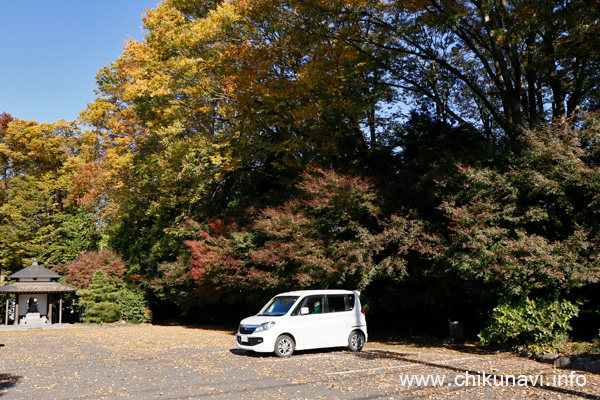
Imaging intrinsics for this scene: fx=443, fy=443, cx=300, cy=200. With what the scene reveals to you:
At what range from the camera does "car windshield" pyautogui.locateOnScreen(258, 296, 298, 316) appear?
1211 centimetres

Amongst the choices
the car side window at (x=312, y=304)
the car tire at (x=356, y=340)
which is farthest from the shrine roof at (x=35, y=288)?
the car tire at (x=356, y=340)

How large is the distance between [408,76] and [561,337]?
42.3 ft

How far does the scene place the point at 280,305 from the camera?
40.9 feet

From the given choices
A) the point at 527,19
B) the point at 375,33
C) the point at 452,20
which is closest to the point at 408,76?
the point at 375,33

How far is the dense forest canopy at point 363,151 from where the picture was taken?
12.2m

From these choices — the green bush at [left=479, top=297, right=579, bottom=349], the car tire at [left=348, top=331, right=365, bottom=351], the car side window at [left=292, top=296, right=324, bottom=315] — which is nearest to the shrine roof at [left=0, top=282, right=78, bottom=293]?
the car side window at [left=292, top=296, right=324, bottom=315]

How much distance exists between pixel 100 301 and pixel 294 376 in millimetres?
25684

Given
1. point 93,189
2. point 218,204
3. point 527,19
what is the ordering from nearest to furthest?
point 527,19 → point 218,204 → point 93,189

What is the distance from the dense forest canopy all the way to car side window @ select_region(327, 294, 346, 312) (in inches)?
65.6

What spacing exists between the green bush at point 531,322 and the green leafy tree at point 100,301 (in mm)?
25789

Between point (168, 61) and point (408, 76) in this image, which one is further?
point (168, 61)

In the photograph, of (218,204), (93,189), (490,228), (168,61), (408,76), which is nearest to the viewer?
(490,228)

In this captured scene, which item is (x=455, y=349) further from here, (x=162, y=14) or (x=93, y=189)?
(x=93, y=189)

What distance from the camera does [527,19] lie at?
14094mm
